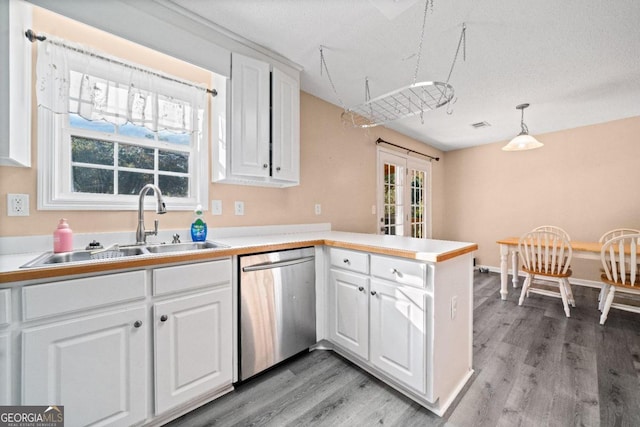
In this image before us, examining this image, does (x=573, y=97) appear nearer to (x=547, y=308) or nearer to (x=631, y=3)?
(x=631, y=3)

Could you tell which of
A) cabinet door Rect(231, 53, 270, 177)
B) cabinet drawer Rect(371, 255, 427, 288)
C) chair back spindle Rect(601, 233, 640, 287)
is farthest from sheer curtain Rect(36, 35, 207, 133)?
chair back spindle Rect(601, 233, 640, 287)

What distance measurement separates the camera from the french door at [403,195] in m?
3.63

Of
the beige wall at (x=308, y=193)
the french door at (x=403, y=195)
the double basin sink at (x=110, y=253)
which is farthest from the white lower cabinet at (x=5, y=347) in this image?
the french door at (x=403, y=195)

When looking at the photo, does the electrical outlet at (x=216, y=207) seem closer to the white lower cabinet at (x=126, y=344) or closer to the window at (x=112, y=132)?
the window at (x=112, y=132)

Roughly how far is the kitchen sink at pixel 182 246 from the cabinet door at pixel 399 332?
1055 mm

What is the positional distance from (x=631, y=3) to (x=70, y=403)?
3561 mm

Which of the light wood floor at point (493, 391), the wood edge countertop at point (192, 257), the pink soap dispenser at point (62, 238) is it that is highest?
the pink soap dispenser at point (62, 238)

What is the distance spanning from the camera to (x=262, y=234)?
87.5 inches

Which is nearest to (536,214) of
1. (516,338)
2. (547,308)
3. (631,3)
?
(547,308)

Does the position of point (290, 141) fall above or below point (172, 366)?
above

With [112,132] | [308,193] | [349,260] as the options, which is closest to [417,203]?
[308,193]

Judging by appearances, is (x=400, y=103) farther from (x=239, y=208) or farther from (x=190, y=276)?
(x=190, y=276)

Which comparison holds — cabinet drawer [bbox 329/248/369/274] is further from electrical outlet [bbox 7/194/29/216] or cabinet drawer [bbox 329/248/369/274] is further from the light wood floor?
electrical outlet [bbox 7/194/29/216]

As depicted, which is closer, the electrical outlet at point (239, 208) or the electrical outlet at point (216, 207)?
the electrical outlet at point (216, 207)
